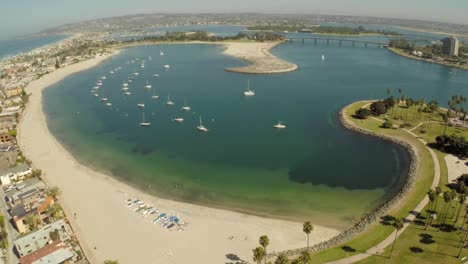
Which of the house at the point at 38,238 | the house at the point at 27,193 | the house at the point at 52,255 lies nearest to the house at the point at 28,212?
the house at the point at 27,193

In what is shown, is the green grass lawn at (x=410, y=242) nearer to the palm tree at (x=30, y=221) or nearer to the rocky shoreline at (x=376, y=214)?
the rocky shoreline at (x=376, y=214)

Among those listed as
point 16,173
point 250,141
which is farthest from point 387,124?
point 16,173

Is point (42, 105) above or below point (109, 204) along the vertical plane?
above

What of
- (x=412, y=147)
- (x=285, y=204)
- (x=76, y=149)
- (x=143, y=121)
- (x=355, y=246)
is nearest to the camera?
(x=355, y=246)

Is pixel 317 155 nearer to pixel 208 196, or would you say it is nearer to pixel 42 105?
pixel 208 196

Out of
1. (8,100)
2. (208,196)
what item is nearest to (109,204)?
(208,196)

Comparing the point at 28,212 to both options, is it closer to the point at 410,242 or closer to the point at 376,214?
the point at 376,214

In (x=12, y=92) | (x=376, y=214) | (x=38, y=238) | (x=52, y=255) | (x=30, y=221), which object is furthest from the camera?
(x=12, y=92)
